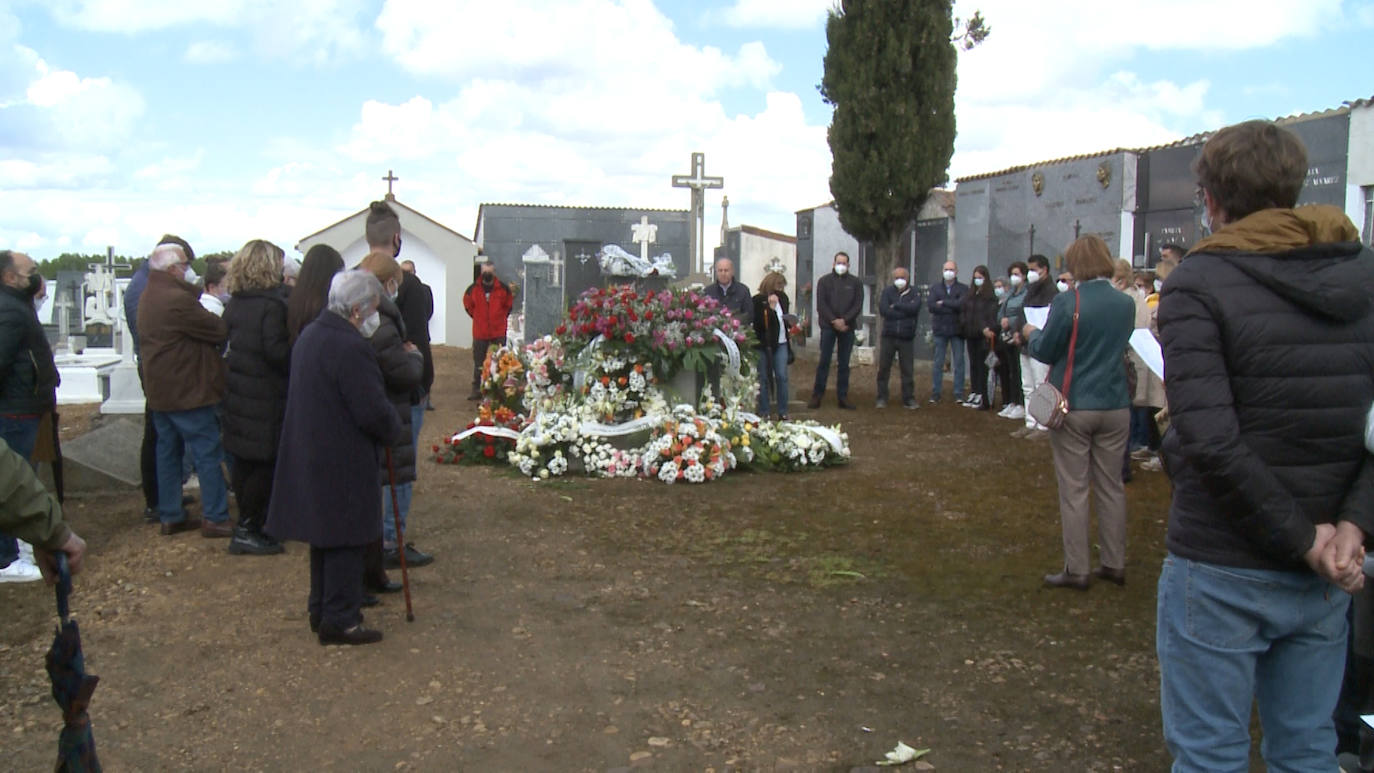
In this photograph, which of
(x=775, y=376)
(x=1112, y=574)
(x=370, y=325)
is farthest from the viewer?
(x=775, y=376)

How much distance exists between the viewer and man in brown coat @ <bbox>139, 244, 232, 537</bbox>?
6496mm

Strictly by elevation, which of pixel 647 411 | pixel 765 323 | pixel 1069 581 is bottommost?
pixel 1069 581

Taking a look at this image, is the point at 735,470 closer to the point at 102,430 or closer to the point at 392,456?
the point at 392,456

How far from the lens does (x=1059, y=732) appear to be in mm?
3936

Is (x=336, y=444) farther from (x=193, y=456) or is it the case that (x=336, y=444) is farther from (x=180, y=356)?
(x=193, y=456)

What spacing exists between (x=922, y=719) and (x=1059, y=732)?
1.61 feet

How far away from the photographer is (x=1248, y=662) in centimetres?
241

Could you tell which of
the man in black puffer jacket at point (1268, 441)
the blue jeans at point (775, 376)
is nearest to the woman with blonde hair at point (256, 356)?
the man in black puffer jacket at point (1268, 441)

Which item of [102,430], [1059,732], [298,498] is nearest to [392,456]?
[298,498]

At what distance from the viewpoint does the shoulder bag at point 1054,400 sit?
17.9ft

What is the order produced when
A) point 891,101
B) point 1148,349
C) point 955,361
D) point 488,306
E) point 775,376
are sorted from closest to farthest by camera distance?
point 1148,349 → point 775,376 → point 488,306 → point 955,361 → point 891,101

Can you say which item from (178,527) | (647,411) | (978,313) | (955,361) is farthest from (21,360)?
(955,361)

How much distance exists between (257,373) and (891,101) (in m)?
14.3

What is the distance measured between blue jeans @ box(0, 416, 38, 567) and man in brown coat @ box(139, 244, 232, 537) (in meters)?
0.73
